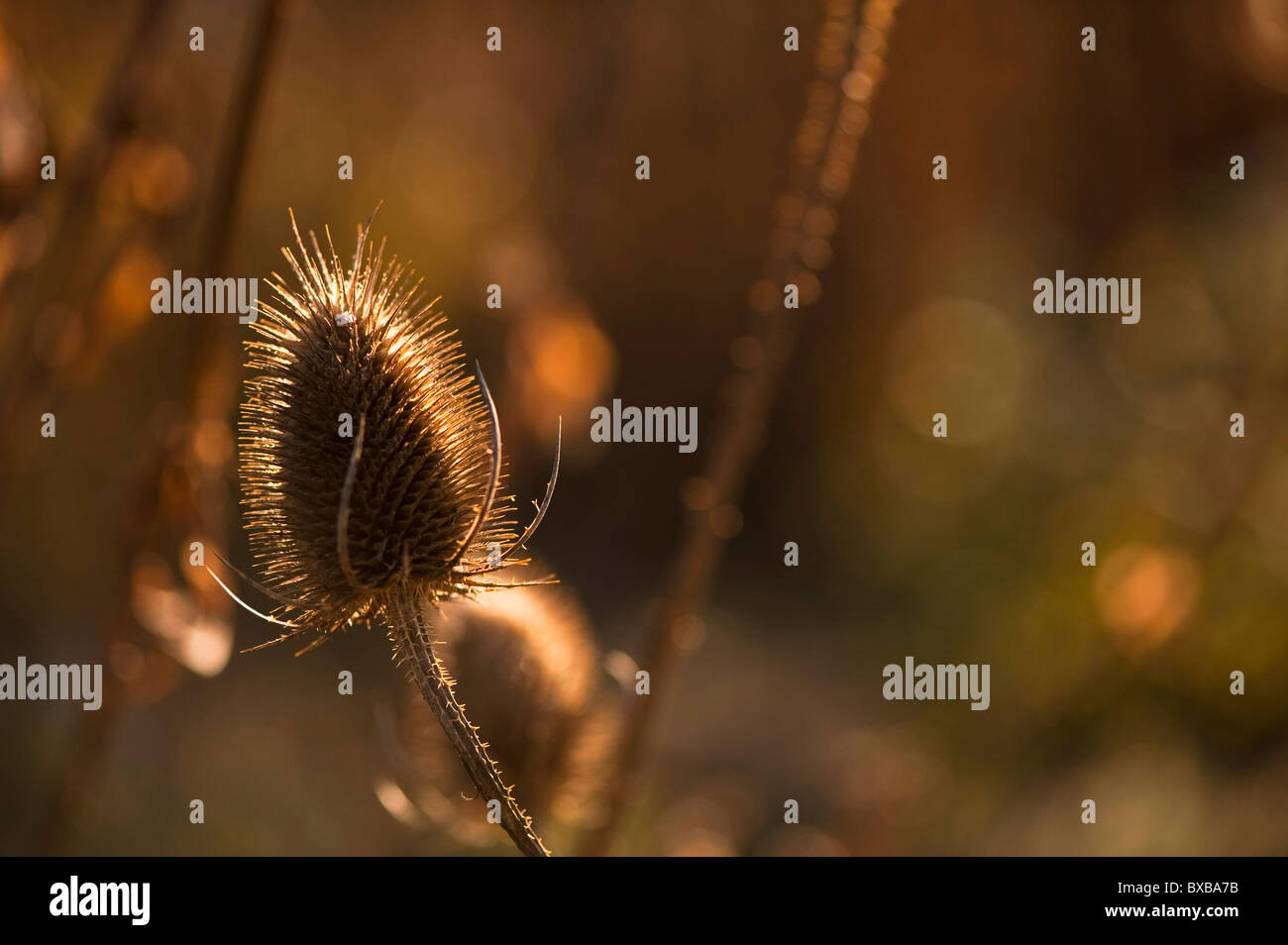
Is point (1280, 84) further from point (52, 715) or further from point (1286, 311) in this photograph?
point (52, 715)

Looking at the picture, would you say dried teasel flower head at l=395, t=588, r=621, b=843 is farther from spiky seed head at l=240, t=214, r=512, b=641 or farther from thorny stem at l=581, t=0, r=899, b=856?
spiky seed head at l=240, t=214, r=512, b=641

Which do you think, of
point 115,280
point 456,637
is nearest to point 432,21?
point 115,280

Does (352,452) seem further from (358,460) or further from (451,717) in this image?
(451,717)

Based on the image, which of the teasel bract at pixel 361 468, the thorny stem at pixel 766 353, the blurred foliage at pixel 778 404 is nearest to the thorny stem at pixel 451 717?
the teasel bract at pixel 361 468

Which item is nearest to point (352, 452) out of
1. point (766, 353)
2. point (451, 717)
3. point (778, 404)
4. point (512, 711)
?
point (451, 717)

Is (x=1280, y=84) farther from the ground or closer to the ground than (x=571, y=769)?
farther from the ground

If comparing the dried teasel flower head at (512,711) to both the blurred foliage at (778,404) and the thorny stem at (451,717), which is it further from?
the thorny stem at (451,717)
